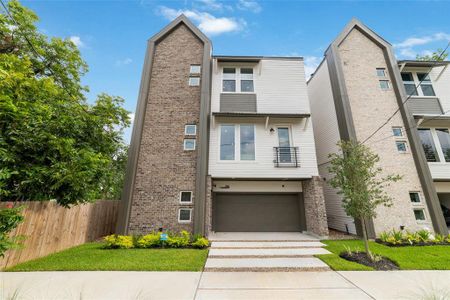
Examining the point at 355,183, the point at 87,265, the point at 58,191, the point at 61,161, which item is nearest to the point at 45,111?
the point at 61,161

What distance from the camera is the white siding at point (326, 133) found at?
9297 millimetres

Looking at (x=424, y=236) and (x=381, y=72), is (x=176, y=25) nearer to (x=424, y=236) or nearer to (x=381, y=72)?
(x=381, y=72)

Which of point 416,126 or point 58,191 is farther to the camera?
point 416,126

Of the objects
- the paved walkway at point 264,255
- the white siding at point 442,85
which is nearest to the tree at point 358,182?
the paved walkway at point 264,255

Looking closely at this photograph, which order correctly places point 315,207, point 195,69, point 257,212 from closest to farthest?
1. point 315,207
2. point 257,212
3. point 195,69

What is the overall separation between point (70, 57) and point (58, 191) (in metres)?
8.77

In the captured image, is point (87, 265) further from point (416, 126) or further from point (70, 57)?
point (416, 126)

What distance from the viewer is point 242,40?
452 inches

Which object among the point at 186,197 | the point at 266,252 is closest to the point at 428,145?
the point at 266,252

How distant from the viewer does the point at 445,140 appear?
9.54 metres

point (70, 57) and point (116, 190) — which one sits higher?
point (70, 57)

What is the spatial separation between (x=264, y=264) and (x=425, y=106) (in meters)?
12.0

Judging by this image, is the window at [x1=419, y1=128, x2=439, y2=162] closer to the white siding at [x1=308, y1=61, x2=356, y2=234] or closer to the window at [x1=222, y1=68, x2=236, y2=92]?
the white siding at [x1=308, y1=61, x2=356, y2=234]

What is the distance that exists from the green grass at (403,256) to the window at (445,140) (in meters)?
5.55
